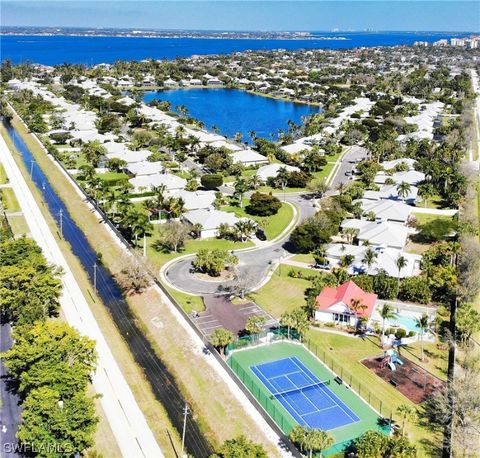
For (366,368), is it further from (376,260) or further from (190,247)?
(190,247)

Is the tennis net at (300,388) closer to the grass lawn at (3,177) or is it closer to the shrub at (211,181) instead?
the shrub at (211,181)

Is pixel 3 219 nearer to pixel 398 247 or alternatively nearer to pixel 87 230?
pixel 87 230

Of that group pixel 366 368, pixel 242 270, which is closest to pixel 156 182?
pixel 242 270

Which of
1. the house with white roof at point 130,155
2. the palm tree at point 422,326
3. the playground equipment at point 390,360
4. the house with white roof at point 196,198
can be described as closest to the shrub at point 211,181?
the house with white roof at point 196,198

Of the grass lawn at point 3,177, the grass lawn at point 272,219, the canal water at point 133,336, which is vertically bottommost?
the canal water at point 133,336

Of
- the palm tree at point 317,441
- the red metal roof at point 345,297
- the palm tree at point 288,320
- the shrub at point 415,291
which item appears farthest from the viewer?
the shrub at point 415,291

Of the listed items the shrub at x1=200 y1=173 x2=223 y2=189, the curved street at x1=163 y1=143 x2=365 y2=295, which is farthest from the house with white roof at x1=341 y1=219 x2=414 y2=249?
the shrub at x1=200 y1=173 x2=223 y2=189
